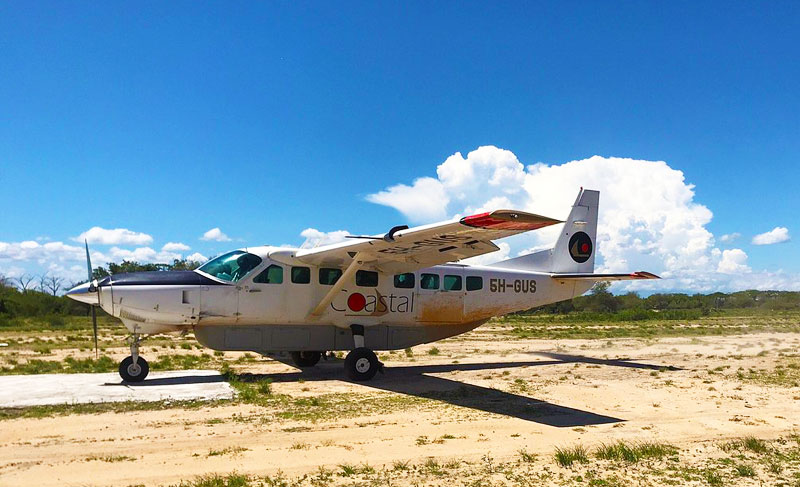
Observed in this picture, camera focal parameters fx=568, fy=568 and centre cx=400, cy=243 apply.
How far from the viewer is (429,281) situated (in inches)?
611

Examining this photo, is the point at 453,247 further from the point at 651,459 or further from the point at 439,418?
the point at 651,459

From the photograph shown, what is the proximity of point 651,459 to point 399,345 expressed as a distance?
8998 mm

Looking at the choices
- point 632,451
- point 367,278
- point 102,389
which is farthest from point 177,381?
point 632,451

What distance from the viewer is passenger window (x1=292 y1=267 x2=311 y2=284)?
13984mm

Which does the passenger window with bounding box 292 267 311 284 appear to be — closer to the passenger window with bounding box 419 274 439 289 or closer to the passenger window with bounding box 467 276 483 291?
the passenger window with bounding box 419 274 439 289

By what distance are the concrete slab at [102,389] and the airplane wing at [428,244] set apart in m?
3.83

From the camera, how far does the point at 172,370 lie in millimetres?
14797

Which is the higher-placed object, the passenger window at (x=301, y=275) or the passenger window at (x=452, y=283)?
the passenger window at (x=301, y=275)

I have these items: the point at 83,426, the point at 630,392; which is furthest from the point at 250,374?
the point at 630,392

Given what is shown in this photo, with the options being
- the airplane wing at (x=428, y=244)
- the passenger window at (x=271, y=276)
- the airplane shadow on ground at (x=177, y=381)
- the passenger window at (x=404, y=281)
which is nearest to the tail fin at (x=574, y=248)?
the passenger window at (x=404, y=281)

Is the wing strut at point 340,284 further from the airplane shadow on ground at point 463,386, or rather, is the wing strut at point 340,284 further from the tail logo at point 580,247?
the tail logo at point 580,247

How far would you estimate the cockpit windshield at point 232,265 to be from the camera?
44.1 feet

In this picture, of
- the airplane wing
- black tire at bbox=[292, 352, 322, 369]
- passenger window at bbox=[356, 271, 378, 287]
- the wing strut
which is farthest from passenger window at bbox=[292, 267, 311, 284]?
black tire at bbox=[292, 352, 322, 369]

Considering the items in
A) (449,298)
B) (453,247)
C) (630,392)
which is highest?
(453,247)
